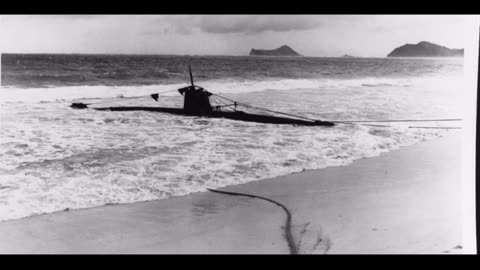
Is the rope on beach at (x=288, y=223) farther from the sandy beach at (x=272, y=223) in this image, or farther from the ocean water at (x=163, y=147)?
the ocean water at (x=163, y=147)

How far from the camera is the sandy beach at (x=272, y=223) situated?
399 cm

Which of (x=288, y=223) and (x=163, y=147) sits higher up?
(x=163, y=147)

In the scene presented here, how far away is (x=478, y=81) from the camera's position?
16.0ft

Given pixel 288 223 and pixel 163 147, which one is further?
pixel 163 147

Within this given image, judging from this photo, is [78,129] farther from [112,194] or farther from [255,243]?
[255,243]

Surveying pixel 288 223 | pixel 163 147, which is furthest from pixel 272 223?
pixel 163 147

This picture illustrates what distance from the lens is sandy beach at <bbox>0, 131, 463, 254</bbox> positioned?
3.99 metres

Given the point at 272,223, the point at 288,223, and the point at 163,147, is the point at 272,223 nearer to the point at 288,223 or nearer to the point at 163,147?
the point at 288,223

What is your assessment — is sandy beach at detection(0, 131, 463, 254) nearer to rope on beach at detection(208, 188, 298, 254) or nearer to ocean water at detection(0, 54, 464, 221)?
rope on beach at detection(208, 188, 298, 254)

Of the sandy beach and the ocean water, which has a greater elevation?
the ocean water

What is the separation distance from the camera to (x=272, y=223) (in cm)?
436
